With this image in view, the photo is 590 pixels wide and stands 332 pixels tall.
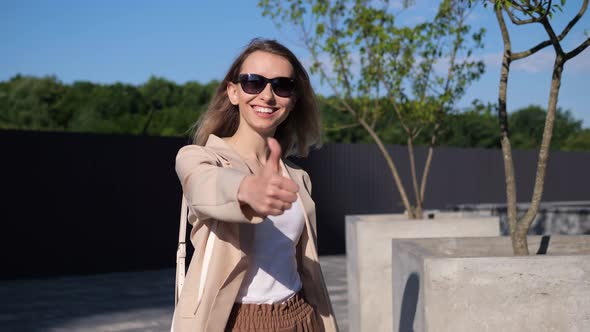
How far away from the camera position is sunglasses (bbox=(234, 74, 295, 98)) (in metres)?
2.35

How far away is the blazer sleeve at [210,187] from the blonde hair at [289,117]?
43cm

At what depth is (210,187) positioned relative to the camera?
187 cm

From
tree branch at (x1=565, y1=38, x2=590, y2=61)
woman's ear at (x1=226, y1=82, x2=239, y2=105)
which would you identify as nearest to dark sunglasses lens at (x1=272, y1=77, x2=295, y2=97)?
woman's ear at (x1=226, y1=82, x2=239, y2=105)

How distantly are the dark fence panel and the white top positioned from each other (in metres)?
9.54

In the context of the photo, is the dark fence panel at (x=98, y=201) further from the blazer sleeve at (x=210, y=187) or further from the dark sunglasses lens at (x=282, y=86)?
the blazer sleeve at (x=210, y=187)

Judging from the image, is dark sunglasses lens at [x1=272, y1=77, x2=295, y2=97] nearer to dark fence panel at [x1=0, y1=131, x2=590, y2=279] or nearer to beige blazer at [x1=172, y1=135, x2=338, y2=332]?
beige blazer at [x1=172, y1=135, x2=338, y2=332]

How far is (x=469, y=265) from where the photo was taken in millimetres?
3424

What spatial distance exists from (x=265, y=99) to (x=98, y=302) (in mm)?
7428

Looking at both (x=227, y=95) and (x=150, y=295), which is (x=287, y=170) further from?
(x=150, y=295)

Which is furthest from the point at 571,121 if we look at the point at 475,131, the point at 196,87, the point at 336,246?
the point at 336,246

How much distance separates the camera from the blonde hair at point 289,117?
8.13 ft

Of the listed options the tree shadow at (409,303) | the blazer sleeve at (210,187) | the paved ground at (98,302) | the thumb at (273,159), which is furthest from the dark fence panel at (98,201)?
the thumb at (273,159)

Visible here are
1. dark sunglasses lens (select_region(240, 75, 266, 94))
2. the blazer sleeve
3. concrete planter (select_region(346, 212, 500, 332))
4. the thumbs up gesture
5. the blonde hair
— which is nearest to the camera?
the thumbs up gesture

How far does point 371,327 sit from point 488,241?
2155mm
